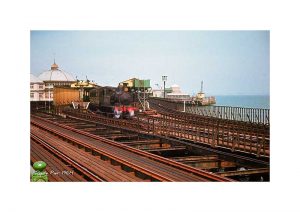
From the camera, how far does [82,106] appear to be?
2662cm

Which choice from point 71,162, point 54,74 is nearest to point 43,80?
point 54,74

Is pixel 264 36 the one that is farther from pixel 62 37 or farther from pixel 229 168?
pixel 62 37

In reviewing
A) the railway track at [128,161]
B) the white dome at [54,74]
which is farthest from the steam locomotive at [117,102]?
the railway track at [128,161]

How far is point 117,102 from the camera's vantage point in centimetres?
2244

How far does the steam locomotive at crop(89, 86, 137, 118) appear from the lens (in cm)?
2212

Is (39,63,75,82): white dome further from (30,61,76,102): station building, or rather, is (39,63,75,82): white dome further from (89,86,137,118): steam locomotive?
(89,86,137,118): steam locomotive

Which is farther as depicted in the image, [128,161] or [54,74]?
[54,74]

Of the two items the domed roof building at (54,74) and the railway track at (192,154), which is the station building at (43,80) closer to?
the domed roof building at (54,74)

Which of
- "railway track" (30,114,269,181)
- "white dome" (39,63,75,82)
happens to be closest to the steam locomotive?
"railway track" (30,114,269,181)

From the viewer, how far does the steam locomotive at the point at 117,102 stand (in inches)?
871

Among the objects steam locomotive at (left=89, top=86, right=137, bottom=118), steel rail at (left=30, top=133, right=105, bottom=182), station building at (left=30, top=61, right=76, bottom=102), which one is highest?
station building at (left=30, top=61, right=76, bottom=102)

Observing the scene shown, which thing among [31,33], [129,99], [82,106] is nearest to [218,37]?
[31,33]

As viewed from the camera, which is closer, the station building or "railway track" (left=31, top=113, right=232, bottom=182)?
"railway track" (left=31, top=113, right=232, bottom=182)

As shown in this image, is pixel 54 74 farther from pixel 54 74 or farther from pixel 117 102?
pixel 117 102
